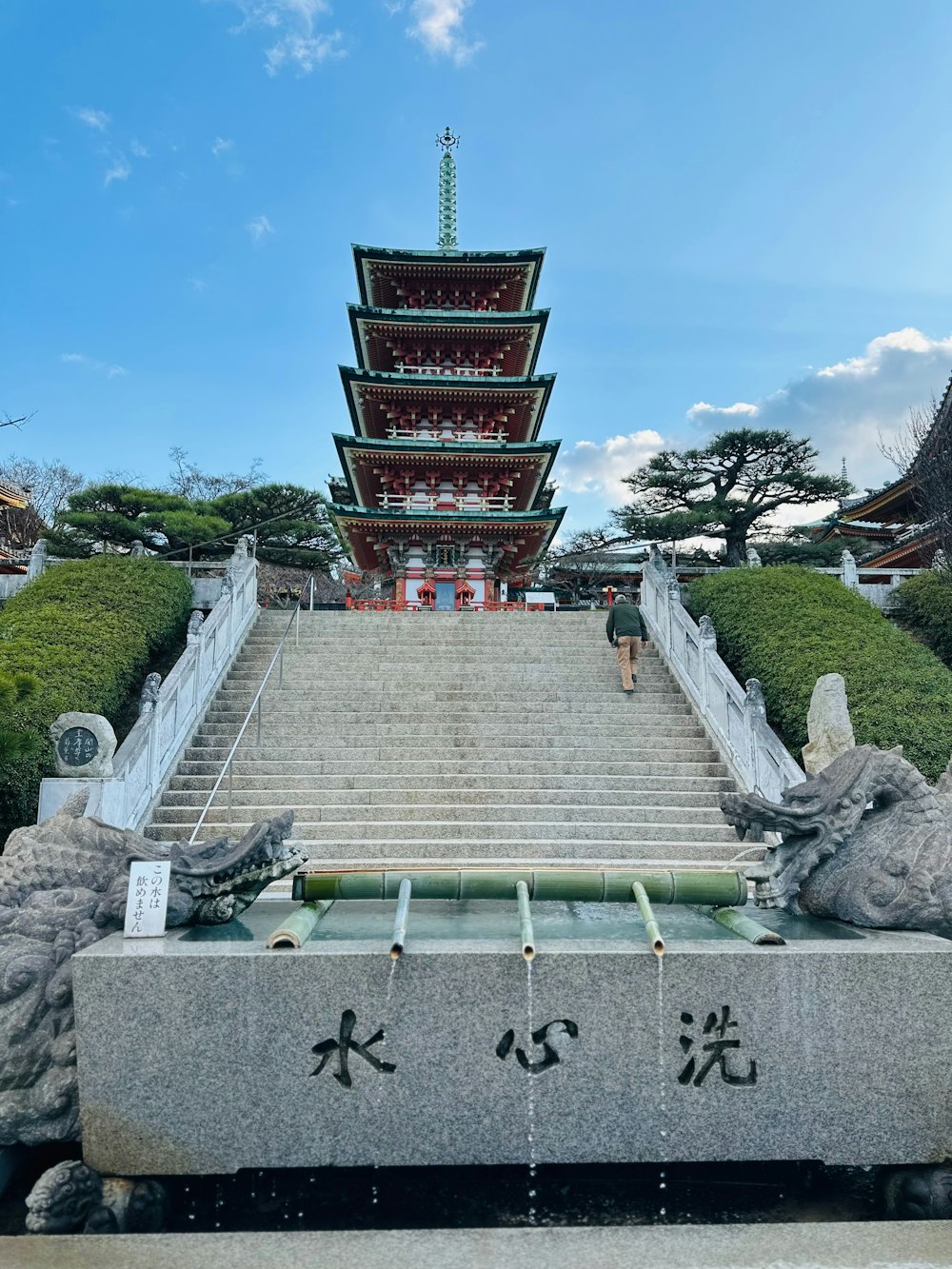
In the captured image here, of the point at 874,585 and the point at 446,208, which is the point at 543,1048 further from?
the point at 446,208

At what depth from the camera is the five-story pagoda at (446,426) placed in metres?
21.5

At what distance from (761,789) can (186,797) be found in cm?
626

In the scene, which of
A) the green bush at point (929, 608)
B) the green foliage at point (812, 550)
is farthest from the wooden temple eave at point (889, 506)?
the green bush at point (929, 608)

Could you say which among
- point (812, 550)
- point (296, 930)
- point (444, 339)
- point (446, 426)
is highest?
point (444, 339)

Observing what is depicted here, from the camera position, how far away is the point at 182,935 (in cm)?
318

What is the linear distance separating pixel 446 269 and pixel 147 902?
23400mm

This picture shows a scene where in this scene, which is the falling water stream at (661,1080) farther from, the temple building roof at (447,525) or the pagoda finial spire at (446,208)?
the pagoda finial spire at (446,208)

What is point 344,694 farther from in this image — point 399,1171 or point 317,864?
point 399,1171

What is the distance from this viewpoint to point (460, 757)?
374 inches

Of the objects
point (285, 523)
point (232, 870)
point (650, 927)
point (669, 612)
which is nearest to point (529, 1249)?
point (650, 927)

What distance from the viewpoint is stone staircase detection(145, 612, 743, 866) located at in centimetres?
789

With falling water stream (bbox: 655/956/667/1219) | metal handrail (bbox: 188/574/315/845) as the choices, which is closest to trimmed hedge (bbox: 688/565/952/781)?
metal handrail (bbox: 188/574/315/845)

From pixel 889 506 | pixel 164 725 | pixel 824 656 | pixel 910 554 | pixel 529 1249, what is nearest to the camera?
pixel 529 1249

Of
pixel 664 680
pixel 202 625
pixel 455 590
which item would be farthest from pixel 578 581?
pixel 202 625
